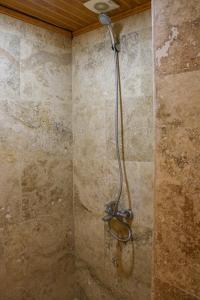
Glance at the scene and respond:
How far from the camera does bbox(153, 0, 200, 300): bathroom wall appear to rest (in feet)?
2.93

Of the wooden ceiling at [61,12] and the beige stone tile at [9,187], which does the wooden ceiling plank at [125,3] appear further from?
the beige stone tile at [9,187]

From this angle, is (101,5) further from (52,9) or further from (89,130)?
(89,130)

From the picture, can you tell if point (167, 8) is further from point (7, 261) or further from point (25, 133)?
point (7, 261)

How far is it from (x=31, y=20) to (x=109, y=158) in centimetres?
112

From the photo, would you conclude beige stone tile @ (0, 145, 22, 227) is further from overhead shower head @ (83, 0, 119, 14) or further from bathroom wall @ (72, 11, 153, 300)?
overhead shower head @ (83, 0, 119, 14)

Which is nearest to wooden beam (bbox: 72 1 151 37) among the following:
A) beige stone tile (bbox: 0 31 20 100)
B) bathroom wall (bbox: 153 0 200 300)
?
beige stone tile (bbox: 0 31 20 100)

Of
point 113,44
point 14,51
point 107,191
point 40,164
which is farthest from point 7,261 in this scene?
Answer: point 113,44

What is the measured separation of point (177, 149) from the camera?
3.07 feet

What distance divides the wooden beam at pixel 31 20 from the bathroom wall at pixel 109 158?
0.15 meters

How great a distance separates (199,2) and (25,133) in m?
1.34

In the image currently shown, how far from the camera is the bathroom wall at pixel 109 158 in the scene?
1.69 m

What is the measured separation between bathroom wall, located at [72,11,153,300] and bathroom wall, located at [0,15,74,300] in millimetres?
108

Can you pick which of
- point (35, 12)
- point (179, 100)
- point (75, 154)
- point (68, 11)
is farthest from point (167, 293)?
→ point (35, 12)

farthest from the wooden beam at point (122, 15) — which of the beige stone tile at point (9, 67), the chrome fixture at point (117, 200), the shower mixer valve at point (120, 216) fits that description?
the shower mixer valve at point (120, 216)
